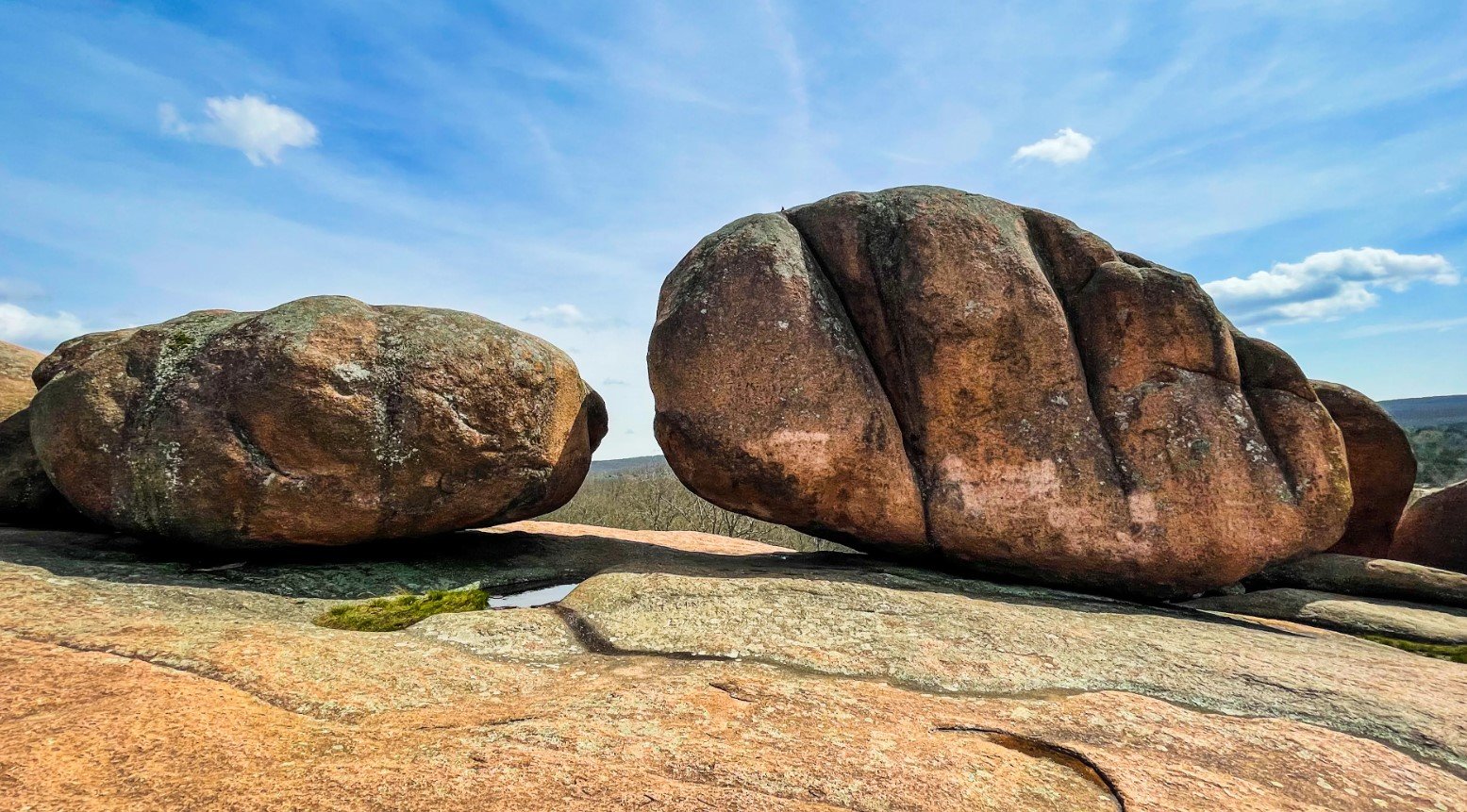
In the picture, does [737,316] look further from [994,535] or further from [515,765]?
[515,765]

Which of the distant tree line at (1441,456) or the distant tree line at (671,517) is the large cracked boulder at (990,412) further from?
the distant tree line at (1441,456)

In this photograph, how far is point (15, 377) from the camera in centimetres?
954

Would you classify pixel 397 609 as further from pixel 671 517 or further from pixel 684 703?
pixel 671 517

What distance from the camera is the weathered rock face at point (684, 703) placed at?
3.55 meters

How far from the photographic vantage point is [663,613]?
6.43m

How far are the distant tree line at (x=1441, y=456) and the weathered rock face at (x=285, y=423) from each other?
27125 mm

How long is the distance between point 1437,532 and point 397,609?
1535 cm

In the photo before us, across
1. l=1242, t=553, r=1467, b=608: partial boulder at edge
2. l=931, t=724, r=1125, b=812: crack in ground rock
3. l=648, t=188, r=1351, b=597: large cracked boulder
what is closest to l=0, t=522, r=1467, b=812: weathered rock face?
l=931, t=724, r=1125, b=812: crack in ground rock

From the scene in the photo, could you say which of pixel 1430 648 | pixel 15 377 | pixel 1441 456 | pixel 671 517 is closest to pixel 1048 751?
pixel 1430 648

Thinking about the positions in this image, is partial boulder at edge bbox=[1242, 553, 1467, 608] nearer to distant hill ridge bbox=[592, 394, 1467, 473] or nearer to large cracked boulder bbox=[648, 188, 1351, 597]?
large cracked boulder bbox=[648, 188, 1351, 597]

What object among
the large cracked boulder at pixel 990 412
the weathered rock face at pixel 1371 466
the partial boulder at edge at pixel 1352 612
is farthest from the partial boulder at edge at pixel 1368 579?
the large cracked boulder at pixel 990 412

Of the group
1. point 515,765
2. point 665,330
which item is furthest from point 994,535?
point 515,765

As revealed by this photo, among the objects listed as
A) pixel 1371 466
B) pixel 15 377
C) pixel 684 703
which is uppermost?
pixel 15 377

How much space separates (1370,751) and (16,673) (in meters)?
7.92
